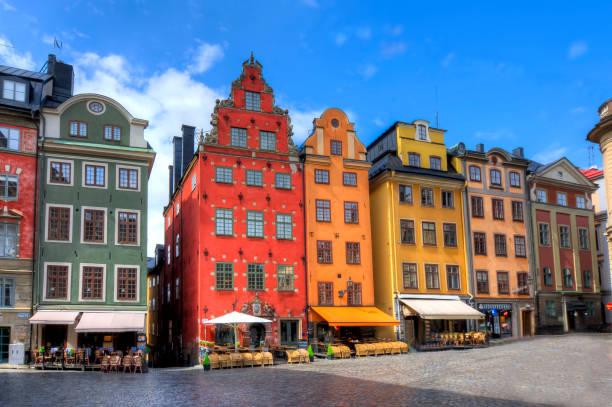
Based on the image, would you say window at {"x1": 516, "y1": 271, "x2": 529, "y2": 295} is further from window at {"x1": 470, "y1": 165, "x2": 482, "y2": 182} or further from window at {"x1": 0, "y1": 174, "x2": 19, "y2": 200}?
window at {"x1": 0, "y1": 174, "x2": 19, "y2": 200}

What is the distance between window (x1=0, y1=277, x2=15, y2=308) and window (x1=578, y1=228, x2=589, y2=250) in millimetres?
41193

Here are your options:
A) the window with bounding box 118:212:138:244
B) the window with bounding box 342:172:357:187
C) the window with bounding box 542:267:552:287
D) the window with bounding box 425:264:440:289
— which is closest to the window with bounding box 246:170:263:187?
the window with bounding box 342:172:357:187

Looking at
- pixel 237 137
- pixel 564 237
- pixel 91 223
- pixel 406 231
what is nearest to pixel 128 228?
pixel 91 223

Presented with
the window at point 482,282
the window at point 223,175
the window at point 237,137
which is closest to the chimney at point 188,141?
the window at point 237,137

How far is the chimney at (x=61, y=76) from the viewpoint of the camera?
37219 mm

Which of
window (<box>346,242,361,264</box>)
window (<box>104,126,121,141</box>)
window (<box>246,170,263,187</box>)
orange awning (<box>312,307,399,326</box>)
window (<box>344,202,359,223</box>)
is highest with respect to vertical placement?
window (<box>104,126,121,141</box>)

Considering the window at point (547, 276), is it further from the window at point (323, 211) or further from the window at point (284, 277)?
the window at point (284, 277)

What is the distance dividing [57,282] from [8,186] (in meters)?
5.65

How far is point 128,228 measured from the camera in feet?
112

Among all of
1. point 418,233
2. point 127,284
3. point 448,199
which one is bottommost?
point 127,284

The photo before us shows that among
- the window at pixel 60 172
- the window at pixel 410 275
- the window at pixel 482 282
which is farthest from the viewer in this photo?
the window at pixel 482 282

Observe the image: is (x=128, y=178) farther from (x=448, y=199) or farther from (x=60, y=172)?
(x=448, y=199)

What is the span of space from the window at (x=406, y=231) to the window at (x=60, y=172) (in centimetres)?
2130

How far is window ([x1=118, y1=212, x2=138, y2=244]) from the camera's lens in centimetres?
3406
